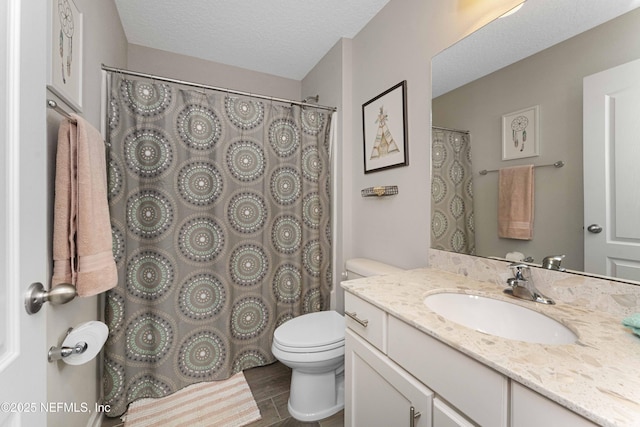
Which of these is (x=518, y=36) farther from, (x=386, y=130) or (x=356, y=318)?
(x=356, y=318)

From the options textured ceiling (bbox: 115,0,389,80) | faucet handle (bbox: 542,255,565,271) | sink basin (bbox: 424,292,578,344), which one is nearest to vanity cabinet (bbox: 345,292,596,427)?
sink basin (bbox: 424,292,578,344)

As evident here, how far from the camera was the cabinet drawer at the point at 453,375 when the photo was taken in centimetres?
56

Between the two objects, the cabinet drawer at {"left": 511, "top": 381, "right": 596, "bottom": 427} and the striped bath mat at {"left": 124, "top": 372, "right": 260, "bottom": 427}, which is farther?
the striped bath mat at {"left": 124, "top": 372, "right": 260, "bottom": 427}

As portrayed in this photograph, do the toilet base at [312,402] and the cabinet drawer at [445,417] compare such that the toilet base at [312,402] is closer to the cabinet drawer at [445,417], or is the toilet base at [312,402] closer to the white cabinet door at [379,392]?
the white cabinet door at [379,392]

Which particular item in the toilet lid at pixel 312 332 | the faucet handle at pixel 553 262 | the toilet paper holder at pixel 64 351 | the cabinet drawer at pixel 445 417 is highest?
the faucet handle at pixel 553 262

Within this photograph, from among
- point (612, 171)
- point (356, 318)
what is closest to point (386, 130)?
point (612, 171)

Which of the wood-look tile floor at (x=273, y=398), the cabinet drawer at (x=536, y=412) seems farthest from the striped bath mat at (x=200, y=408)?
the cabinet drawer at (x=536, y=412)

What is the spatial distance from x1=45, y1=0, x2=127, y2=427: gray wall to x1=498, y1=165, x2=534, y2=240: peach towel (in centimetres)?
170

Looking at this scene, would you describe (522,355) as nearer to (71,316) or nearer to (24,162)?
(24,162)

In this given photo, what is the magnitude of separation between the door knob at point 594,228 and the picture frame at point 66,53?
5.95 feet

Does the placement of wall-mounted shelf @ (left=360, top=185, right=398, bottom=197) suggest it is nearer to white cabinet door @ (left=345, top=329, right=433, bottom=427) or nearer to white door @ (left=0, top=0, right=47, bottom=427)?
white cabinet door @ (left=345, top=329, right=433, bottom=427)

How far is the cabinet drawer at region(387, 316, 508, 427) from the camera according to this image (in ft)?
1.83

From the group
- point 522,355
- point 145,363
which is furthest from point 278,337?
point 522,355

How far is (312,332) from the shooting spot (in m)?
1.44
